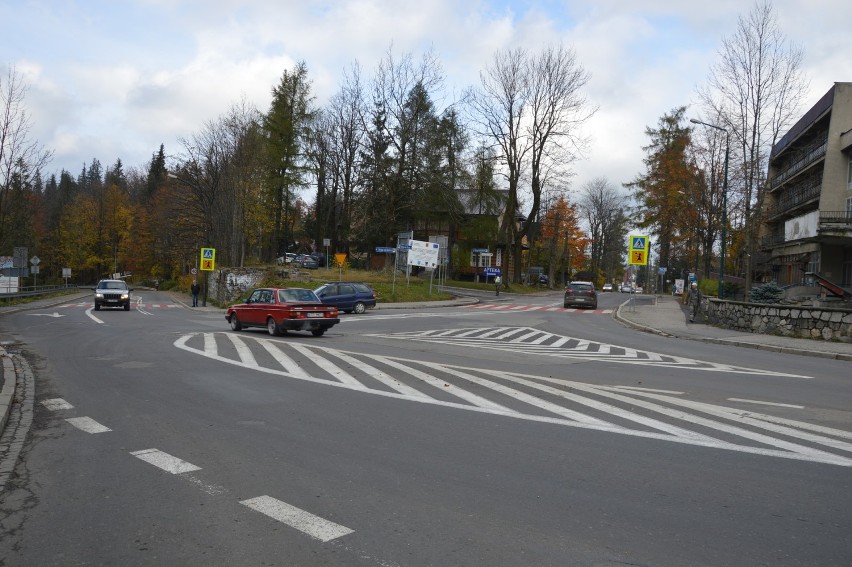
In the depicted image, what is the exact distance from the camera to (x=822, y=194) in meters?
44.6

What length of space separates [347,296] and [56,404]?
2330 cm

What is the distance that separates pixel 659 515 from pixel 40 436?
21.9ft

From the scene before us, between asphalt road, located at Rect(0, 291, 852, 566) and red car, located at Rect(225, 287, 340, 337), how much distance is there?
647 cm

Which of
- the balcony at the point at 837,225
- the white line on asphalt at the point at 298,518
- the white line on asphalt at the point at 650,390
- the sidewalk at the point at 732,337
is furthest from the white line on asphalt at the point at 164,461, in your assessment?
the balcony at the point at 837,225

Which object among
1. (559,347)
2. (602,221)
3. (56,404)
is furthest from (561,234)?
(56,404)

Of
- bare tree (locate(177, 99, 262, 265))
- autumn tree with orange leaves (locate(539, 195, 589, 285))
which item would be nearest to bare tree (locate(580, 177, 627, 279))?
autumn tree with orange leaves (locate(539, 195, 589, 285))

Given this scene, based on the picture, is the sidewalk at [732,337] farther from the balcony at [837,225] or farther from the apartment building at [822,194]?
the apartment building at [822,194]

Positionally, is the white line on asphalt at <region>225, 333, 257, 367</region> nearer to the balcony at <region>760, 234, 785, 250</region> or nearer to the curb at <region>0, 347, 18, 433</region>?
the curb at <region>0, 347, 18, 433</region>

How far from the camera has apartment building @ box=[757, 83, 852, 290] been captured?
137 feet

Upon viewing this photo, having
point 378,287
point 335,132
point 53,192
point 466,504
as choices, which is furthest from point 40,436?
point 53,192

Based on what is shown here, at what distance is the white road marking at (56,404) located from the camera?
8.62 meters

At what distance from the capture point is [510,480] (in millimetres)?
5512

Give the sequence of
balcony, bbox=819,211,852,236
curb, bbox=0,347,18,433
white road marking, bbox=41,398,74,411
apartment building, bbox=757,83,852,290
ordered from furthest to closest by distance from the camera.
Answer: apartment building, bbox=757,83,852,290 < balcony, bbox=819,211,852,236 < white road marking, bbox=41,398,74,411 < curb, bbox=0,347,18,433

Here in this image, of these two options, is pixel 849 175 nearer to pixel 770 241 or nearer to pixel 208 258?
pixel 770 241
